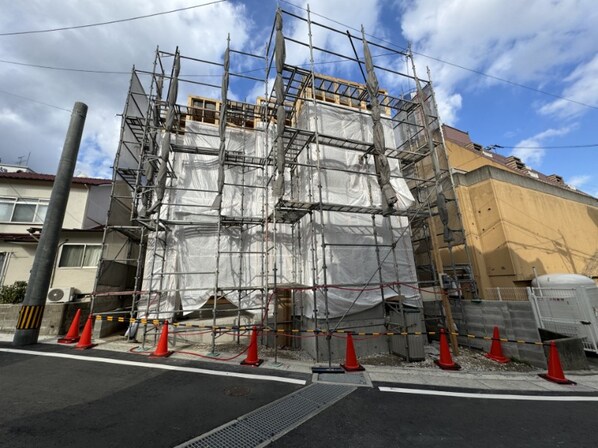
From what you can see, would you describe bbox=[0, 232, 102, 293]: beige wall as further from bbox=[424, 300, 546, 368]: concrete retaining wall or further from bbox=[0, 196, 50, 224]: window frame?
bbox=[424, 300, 546, 368]: concrete retaining wall

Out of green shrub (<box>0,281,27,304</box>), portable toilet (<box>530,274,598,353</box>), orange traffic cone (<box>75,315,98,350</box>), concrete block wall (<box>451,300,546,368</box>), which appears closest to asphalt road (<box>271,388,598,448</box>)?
concrete block wall (<box>451,300,546,368</box>)

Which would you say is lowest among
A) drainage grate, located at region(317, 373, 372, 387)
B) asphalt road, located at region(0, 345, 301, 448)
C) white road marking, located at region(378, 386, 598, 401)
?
white road marking, located at region(378, 386, 598, 401)

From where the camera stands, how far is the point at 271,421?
143 inches

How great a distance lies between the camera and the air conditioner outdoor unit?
9.96 metres

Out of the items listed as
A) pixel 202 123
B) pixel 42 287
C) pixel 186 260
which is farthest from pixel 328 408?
pixel 202 123

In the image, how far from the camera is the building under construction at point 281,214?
27.7ft

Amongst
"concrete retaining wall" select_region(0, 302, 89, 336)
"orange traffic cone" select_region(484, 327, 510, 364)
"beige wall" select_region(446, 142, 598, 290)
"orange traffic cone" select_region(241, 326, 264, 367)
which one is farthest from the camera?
"beige wall" select_region(446, 142, 598, 290)

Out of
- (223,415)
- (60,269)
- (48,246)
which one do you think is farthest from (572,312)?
(60,269)

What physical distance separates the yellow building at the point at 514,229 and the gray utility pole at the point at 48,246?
15.5 metres

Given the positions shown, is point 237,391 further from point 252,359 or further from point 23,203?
point 23,203

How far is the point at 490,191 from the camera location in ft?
46.2

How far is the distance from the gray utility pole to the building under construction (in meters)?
1.39

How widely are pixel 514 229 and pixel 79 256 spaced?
70.4 ft

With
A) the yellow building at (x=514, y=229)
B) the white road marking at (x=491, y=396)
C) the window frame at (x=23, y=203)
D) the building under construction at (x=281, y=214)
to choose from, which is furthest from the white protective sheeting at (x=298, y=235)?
the window frame at (x=23, y=203)
